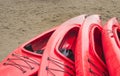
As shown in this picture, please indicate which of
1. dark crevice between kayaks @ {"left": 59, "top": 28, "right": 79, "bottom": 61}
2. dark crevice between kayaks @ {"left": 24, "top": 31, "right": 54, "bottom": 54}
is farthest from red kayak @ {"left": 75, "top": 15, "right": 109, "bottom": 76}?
dark crevice between kayaks @ {"left": 24, "top": 31, "right": 54, "bottom": 54}

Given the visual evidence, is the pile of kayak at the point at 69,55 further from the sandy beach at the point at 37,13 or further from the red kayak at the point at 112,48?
the sandy beach at the point at 37,13

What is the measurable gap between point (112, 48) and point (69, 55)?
0.80 m

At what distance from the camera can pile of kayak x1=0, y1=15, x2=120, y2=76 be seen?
3.88 meters

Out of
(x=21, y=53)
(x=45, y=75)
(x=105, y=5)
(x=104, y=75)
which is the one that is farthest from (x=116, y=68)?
(x=105, y=5)

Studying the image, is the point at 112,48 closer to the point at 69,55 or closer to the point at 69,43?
the point at 69,55

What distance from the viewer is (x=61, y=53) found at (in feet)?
14.6

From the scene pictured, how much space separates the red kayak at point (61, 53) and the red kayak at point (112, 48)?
0.53 metres

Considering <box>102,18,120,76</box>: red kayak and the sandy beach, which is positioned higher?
the sandy beach

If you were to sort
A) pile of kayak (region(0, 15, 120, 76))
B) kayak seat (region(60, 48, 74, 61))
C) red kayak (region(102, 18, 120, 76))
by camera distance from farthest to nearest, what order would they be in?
kayak seat (region(60, 48, 74, 61)), pile of kayak (region(0, 15, 120, 76)), red kayak (region(102, 18, 120, 76))

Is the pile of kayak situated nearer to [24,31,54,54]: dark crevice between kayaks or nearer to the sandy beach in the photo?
[24,31,54,54]: dark crevice between kayaks

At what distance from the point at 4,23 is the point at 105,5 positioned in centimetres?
308

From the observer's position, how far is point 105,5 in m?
8.81

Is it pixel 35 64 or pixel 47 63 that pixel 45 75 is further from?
pixel 35 64

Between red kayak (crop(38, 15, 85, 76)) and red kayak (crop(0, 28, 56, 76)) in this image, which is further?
red kayak (crop(0, 28, 56, 76))
